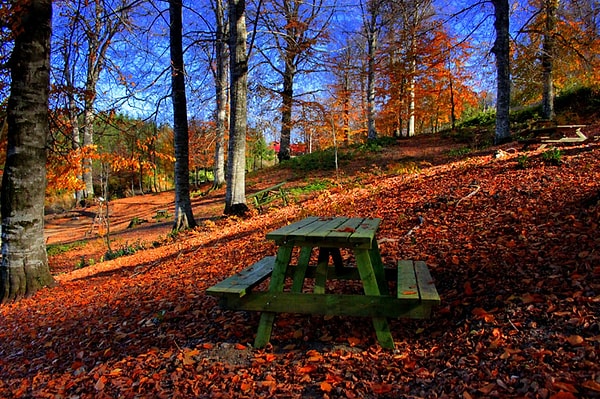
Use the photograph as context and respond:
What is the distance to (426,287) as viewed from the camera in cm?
267

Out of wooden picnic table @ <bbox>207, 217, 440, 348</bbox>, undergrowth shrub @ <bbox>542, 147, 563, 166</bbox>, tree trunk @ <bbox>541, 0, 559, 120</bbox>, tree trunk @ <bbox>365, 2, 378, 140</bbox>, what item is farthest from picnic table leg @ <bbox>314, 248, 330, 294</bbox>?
tree trunk @ <bbox>365, 2, 378, 140</bbox>

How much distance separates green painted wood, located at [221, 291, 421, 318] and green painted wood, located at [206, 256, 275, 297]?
3.8 inches

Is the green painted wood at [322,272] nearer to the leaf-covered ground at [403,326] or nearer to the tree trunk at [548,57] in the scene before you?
the leaf-covered ground at [403,326]

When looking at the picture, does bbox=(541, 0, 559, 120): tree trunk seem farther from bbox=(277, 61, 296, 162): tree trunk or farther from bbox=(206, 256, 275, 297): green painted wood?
bbox=(206, 256, 275, 297): green painted wood

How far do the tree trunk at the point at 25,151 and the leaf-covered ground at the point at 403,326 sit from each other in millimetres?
575

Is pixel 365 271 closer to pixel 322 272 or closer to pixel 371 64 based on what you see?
pixel 322 272

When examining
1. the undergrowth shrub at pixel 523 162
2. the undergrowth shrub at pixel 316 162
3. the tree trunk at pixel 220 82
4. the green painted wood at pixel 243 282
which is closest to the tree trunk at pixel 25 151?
the green painted wood at pixel 243 282

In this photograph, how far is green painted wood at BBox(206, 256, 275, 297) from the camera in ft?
9.12

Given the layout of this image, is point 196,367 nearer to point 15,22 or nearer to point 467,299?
point 467,299

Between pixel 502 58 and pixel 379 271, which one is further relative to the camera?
pixel 502 58

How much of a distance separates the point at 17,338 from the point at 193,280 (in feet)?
6.60

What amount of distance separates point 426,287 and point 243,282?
1436mm

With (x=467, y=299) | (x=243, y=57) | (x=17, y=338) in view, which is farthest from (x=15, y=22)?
(x=467, y=299)

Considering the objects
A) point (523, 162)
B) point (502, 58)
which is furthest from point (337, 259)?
point (502, 58)
